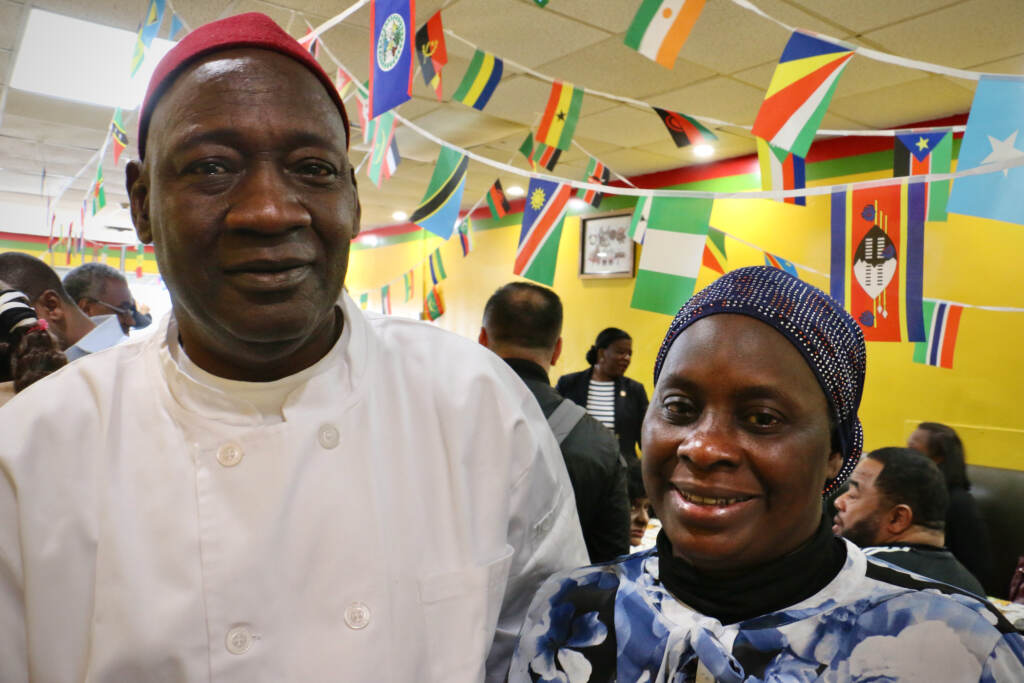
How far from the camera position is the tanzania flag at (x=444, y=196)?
2.64 m

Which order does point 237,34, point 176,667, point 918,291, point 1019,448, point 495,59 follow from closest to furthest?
point 176,667 < point 237,34 < point 918,291 < point 495,59 < point 1019,448

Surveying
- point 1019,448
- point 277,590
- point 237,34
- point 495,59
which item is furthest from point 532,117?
point 277,590

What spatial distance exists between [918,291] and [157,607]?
2.25m

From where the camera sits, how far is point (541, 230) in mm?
2652

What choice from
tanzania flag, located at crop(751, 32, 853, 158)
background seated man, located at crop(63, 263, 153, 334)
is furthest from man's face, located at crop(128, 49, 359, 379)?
background seated man, located at crop(63, 263, 153, 334)

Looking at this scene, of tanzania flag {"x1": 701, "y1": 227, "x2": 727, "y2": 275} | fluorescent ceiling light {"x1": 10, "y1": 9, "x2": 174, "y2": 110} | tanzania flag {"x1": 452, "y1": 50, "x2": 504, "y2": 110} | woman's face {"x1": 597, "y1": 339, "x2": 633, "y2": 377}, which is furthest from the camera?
woman's face {"x1": 597, "y1": 339, "x2": 633, "y2": 377}

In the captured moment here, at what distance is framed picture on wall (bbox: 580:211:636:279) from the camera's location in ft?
21.7

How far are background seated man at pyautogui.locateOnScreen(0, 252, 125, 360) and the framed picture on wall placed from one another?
15.5ft

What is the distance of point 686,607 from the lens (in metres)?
0.91

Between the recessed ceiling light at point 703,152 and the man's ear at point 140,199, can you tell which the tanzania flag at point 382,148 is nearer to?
the man's ear at point 140,199

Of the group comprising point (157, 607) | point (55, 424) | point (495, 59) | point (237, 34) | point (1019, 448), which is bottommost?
point (1019, 448)

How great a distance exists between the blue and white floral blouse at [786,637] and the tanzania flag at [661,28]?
1.38 metres

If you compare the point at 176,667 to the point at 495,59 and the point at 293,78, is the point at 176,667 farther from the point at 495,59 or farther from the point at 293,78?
the point at 495,59

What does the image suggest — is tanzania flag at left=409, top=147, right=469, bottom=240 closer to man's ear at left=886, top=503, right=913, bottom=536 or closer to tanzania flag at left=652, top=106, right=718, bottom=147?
tanzania flag at left=652, top=106, right=718, bottom=147
